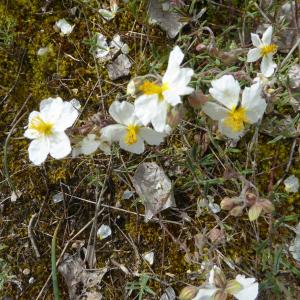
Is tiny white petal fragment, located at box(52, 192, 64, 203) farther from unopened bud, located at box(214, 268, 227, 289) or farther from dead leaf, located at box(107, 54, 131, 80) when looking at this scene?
unopened bud, located at box(214, 268, 227, 289)

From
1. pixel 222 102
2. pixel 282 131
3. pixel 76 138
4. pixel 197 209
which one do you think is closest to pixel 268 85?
pixel 282 131

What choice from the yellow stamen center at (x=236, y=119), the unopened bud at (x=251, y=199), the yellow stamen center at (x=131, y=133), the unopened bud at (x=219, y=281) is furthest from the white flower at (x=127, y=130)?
the unopened bud at (x=219, y=281)

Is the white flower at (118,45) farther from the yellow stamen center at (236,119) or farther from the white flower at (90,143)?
the yellow stamen center at (236,119)

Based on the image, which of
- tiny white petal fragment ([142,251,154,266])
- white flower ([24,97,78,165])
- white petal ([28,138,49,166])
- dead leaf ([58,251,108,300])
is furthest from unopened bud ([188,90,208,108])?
dead leaf ([58,251,108,300])

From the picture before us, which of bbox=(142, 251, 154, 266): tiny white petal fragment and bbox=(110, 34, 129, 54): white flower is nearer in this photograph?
bbox=(142, 251, 154, 266): tiny white petal fragment

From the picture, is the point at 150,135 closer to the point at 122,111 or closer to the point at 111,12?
the point at 122,111

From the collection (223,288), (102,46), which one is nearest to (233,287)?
(223,288)
